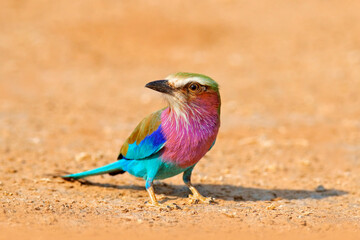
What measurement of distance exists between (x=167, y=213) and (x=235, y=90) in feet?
24.0

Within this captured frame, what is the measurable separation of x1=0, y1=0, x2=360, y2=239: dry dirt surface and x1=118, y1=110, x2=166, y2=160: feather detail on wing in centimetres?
46

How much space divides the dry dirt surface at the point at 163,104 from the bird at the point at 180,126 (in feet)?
1.27

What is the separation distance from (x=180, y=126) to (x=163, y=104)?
557cm

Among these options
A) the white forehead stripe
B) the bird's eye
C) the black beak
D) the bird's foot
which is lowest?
the bird's foot

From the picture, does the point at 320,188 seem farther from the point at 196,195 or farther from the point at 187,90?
the point at 187,90

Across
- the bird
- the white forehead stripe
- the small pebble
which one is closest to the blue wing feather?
the bird

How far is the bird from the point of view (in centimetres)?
503

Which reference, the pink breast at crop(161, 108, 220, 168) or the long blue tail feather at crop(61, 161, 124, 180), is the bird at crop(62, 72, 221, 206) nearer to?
the pink breast at crop(161, 108, 220, 168)

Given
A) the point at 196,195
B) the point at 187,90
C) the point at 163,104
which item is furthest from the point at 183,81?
the point at 163,104

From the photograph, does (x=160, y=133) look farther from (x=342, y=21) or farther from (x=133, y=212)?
(x=342, y=21)

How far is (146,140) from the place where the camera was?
5246mm

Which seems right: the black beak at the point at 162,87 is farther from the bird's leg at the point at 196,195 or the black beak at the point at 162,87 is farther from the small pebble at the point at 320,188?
the small pebble at the point at 320,188

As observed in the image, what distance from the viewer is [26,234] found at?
4.19 m

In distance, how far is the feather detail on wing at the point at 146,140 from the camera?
5.15m
